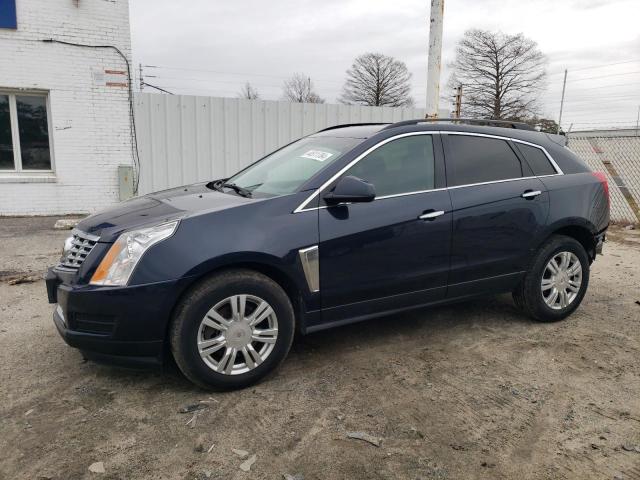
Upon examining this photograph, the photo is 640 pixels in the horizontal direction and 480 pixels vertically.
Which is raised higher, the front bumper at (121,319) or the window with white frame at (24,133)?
the window with white frame at (24,133)

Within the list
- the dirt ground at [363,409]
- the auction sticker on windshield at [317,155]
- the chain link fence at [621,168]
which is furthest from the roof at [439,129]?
the chain link fence at [621,168]

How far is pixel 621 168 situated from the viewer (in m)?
9.98

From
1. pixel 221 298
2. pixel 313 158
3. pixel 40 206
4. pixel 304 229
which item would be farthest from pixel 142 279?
pixel 40 206

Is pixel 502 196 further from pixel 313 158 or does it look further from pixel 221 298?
pixel 221 298

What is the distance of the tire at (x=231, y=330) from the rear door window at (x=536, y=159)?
255 cm

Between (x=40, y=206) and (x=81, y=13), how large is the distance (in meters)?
3.70

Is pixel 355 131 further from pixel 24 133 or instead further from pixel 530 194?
pixel 24 133

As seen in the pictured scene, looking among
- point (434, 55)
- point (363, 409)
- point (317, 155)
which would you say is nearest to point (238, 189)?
point (317, 155)

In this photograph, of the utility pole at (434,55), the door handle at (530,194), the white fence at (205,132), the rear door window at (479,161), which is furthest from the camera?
the white fence at (205,132)

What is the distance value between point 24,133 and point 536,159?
30.2 ft

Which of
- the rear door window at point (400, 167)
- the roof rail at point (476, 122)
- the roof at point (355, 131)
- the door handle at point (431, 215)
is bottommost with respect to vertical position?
the door handle at point (431, 215)

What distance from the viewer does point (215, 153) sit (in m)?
10.9

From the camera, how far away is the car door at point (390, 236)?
11.6ft

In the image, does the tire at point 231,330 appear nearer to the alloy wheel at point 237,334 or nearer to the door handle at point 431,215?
the alloy wheel at point 237,334
